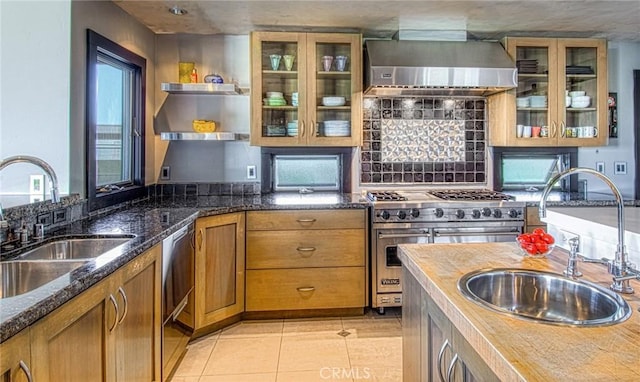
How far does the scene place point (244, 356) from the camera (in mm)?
2578

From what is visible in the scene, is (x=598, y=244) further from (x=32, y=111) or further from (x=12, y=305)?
(x=32, y=111)

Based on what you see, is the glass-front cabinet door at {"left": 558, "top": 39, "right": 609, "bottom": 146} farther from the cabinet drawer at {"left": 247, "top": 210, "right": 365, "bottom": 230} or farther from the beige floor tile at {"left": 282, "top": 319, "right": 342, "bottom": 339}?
the beige floor tile at {"left": 282, "top": 319, "right": 342, "bottom": 339}

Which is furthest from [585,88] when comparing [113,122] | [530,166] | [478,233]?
[113,122]

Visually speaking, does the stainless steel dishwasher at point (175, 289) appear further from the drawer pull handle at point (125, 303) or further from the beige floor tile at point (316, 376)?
the beige floor tile at point (316, 376)

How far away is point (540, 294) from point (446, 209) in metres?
1.76

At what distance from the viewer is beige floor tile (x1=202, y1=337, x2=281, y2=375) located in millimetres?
2420

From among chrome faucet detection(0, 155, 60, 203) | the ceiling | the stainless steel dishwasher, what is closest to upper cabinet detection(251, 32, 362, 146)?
the ceiling

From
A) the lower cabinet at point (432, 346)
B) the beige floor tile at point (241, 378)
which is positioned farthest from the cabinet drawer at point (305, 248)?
the lower cabinet at point (432, 346)

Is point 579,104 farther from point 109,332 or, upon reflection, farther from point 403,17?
point 109,332

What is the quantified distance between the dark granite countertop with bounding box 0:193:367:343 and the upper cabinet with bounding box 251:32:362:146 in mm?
507

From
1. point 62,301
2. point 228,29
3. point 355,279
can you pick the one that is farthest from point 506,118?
point 62,301

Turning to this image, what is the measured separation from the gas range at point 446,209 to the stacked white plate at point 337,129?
60 centimetres

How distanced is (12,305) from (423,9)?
9.40 feet

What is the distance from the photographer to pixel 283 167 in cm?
370
